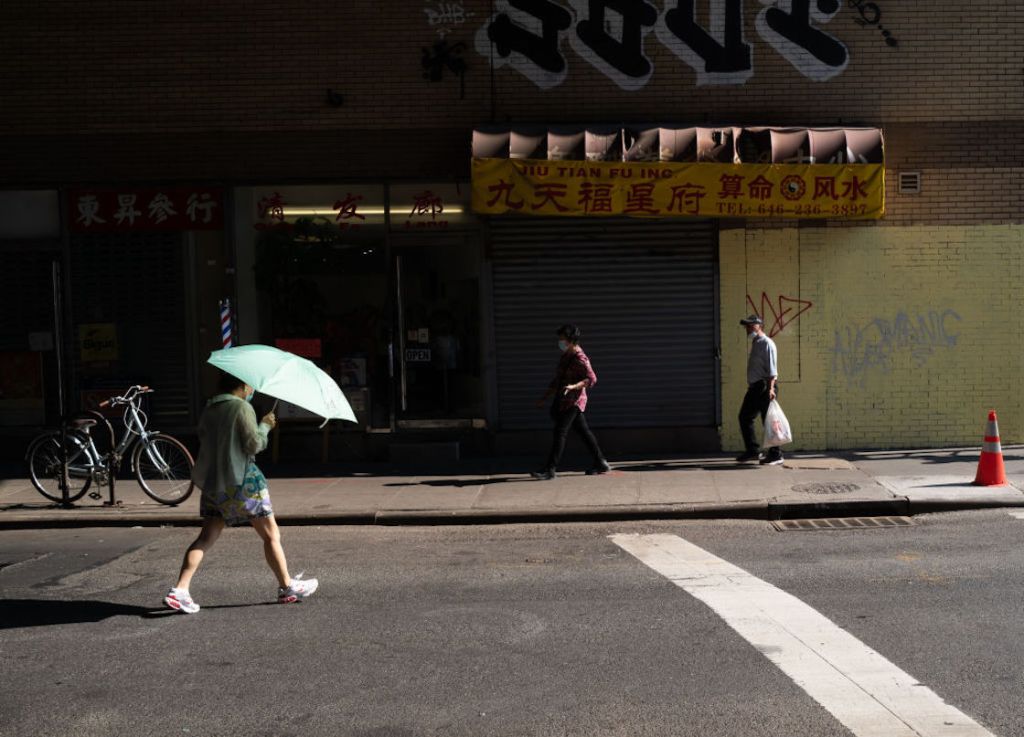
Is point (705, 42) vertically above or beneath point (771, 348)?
above

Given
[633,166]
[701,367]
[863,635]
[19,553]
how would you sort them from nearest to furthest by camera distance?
[863,635]
[19,553]
[633,166]
[701,367]

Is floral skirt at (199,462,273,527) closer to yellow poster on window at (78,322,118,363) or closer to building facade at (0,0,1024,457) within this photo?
building facade at (0,0,1024,457)

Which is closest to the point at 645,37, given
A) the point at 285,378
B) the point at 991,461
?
the point at 991,461

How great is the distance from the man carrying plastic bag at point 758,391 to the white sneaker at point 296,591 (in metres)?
6.51

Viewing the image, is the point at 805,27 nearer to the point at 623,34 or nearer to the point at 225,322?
the point at 623,34

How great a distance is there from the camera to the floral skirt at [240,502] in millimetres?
7051

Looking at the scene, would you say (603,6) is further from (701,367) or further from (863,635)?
(863,635)

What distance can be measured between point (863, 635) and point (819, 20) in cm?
952

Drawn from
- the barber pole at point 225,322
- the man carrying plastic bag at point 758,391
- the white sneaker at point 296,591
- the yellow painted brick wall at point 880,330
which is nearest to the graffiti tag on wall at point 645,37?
the yellow painted brick wall at point 880,330

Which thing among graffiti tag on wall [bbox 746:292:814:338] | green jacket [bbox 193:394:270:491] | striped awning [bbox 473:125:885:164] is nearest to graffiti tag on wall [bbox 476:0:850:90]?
striped awning [bbox 473:125:885:164]

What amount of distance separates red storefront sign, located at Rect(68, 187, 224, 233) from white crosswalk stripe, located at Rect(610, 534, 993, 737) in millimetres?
8212

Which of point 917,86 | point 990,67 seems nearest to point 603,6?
point 917,86

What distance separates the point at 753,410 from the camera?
12.5 metres

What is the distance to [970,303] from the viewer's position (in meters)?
13.5
